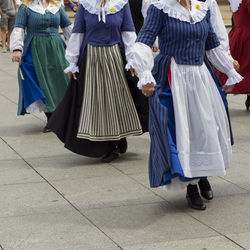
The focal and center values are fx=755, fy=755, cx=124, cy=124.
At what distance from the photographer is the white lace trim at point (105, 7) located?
681 centimetres

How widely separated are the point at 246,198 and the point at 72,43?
2.29 meters

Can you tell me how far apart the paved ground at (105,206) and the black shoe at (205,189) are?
0.05m

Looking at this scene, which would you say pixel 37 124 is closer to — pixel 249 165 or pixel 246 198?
pixel 249 165

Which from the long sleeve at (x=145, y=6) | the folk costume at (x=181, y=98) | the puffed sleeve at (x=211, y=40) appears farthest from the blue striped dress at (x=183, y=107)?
the long sleeve at (x=145, y=6)

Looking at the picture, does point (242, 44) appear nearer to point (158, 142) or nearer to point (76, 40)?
point (76, 40)

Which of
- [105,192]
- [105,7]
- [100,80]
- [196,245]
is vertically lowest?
[105,192]

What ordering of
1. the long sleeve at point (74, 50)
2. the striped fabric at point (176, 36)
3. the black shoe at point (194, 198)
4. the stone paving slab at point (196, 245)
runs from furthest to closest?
1. the long sleeve at point (74, 50)
2. the black shoe at point (194, 198)
3. the striped fabric at point (176, 36)
4. the stone paving slab at point (196, 245)

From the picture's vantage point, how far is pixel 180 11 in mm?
5289

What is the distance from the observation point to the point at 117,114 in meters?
6.97

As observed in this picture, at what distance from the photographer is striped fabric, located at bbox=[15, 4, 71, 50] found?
327 inches

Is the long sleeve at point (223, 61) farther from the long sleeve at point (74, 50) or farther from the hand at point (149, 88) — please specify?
the long sleeve at point (74, 50)

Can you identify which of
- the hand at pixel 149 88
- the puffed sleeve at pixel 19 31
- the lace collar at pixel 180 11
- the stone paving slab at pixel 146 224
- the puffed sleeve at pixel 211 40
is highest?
the lace collar at pixel 180 11

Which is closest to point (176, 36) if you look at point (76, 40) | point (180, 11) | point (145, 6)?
point (180, 11)

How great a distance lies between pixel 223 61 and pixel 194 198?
1.03m
